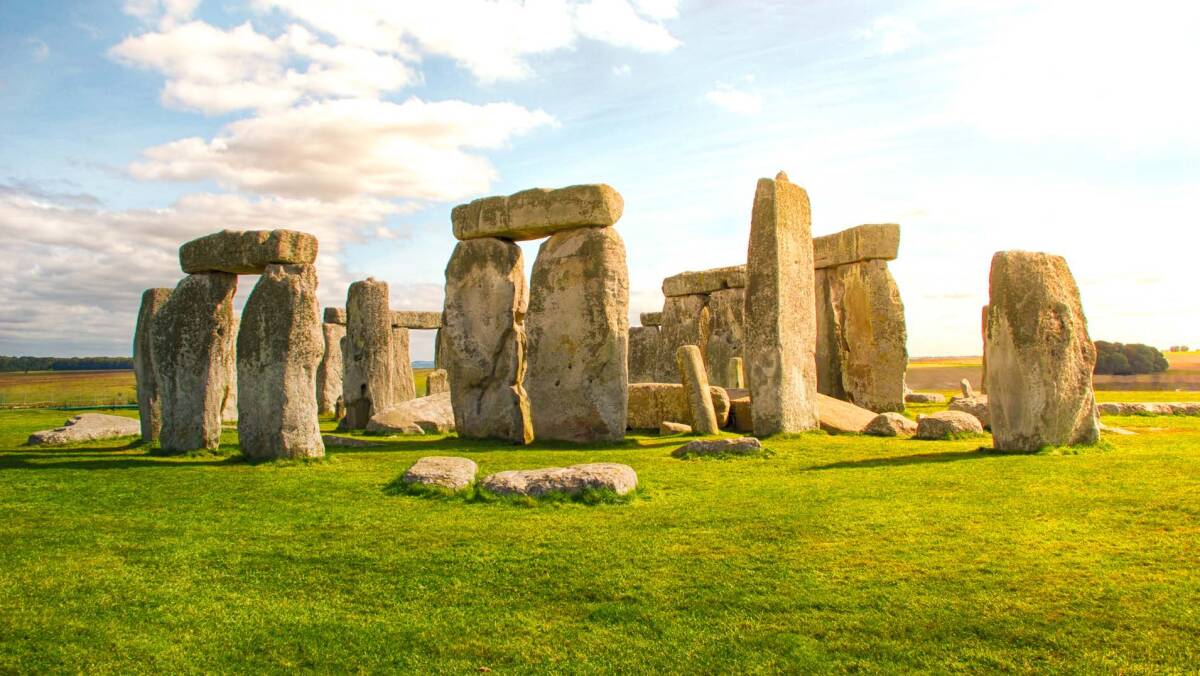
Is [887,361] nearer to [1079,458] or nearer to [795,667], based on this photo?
[1079,458]

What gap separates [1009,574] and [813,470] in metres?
3.56

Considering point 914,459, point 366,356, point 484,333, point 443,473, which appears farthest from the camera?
point 366,356

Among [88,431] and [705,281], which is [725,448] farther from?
[705,281]

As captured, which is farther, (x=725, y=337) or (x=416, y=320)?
(x=416, y=320)

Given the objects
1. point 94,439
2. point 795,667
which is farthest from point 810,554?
point 94,439

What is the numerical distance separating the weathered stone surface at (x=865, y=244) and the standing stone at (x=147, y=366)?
37.5 ft

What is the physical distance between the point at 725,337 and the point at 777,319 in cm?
870

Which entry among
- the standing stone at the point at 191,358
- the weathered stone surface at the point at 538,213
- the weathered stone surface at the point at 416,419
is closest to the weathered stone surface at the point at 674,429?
the weathered stone surface at the point at 538,213

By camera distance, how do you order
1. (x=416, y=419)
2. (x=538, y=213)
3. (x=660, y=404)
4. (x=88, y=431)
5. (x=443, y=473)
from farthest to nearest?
(x=416, y=419) → (x=660, y=404) → (x=88, y=431) → (x=538, y=213) → (x=443, y=473)

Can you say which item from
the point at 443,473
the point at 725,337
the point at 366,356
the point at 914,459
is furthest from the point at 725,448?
the point at 725,337

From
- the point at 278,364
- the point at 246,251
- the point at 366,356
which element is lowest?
the point at 278,364

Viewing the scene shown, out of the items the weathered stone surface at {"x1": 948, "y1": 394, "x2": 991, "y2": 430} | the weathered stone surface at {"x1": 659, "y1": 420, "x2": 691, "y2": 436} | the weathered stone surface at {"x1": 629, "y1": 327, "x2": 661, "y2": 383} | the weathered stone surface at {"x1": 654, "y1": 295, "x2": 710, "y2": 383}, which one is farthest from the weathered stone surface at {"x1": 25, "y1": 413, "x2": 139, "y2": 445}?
the weathered stone surface at {"x1": 629, "y1": 327, "x2": 661, "y2": 383}

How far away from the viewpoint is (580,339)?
1152 cm

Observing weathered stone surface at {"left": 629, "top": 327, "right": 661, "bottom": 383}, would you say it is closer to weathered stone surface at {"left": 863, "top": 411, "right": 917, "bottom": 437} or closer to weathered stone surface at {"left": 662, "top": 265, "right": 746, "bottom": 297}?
weathered stone surface at {"left": 662, "top": 265, "right": 746, "bottom": 297}
